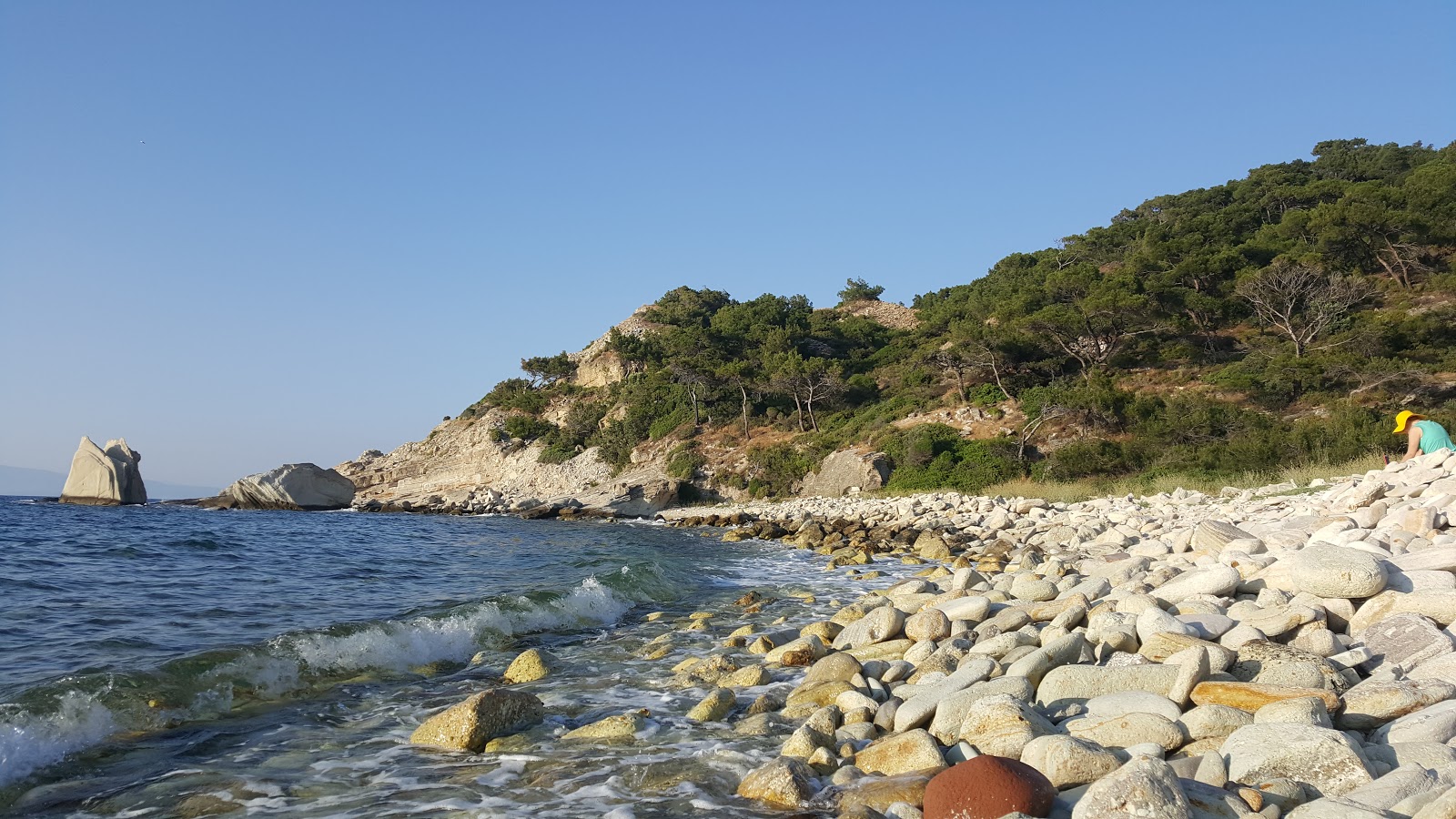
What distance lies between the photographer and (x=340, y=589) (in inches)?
516

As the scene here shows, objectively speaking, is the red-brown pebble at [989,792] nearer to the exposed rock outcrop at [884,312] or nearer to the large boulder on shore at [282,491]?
the large boulder on shore at [282,491]

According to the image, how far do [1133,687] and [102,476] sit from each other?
212 feet

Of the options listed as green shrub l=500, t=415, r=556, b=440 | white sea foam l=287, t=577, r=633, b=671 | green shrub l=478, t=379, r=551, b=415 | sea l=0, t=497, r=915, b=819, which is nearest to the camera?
sea l=0, t=497, r=915, b=819

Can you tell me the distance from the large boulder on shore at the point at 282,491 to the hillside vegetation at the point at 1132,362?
46.9 ft

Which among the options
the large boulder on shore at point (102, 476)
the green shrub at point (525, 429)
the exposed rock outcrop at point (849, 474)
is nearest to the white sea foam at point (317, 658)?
the exposed rock outcrop at point (849, 474)

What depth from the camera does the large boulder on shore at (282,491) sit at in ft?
169

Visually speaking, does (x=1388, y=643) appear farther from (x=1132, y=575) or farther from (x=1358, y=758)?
(x=1132, y=575)

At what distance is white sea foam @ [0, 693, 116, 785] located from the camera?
546cm

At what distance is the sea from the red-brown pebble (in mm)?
1212

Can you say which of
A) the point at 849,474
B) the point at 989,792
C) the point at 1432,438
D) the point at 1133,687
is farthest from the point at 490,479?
the point at 989,792

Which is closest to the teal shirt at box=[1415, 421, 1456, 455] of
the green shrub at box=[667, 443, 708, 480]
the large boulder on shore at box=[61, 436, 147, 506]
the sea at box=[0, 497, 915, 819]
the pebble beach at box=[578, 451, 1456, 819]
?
the pebble beach at box=[578, 451, 1456, 819]

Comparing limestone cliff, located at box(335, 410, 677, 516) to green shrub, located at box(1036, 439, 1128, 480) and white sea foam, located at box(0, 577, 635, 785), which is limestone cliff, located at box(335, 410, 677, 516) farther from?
white sea foam, located at box(0, 577, 635, 785)

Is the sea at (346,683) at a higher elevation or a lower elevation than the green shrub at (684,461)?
lower

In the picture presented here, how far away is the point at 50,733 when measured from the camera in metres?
5.88
